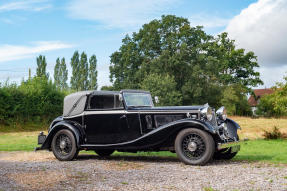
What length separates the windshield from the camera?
932cm

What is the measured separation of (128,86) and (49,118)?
18.5 metres

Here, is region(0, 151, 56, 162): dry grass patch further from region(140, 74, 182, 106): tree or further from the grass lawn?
region(140, 74, 182, 106): tree

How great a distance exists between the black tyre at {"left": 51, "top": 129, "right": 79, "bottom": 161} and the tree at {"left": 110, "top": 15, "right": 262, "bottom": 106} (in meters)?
35.0

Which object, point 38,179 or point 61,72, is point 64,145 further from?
point 61,72

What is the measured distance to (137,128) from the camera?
29.4ft

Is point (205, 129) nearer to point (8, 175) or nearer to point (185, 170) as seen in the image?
point (185, 170)

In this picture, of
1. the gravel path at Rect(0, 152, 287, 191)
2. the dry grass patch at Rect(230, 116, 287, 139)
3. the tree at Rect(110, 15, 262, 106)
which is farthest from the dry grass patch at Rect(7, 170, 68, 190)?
the tree at Rect(110, 15, 262, 106)

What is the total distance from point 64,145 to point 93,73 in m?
53.4

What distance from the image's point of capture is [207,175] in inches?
268

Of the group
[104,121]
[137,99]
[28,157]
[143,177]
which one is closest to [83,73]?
[28,157]

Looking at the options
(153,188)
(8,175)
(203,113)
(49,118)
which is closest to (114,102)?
(203,113)

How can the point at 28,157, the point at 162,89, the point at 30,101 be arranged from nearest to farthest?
1. the point at 28,157
2. the point at 30,101
3. the point at 162,89

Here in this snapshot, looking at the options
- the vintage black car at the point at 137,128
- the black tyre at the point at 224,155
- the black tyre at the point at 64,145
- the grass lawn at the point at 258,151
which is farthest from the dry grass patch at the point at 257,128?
the black tyre at the point at 64,145

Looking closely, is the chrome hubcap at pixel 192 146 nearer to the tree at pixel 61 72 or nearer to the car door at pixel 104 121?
the car door at pixel 104 121
